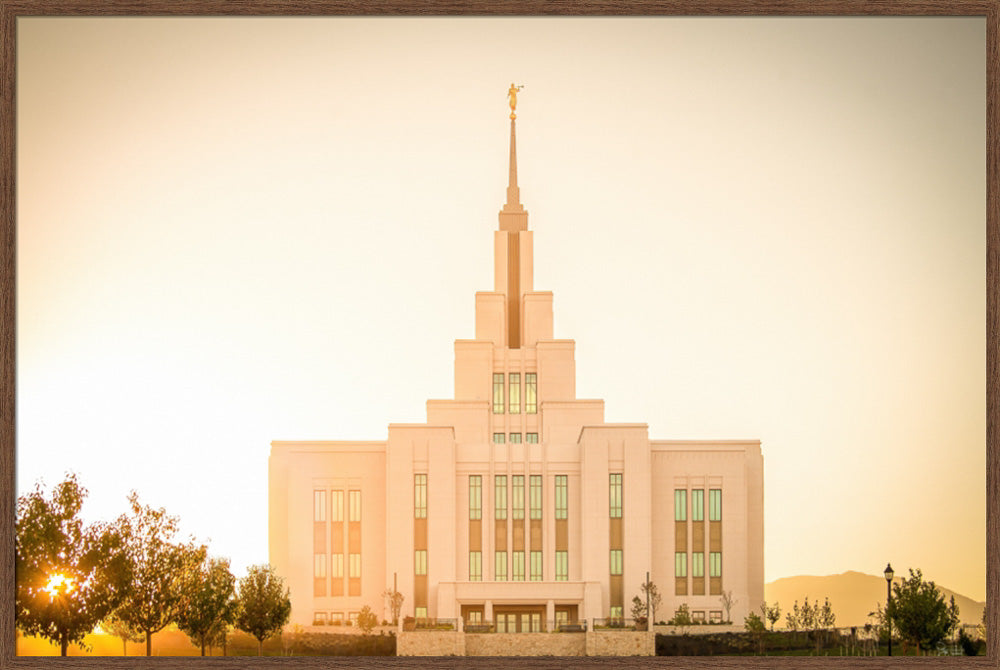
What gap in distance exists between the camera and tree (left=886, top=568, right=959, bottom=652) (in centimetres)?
4138

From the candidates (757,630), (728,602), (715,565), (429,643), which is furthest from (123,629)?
(715,565)

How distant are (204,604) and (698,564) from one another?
2234cm

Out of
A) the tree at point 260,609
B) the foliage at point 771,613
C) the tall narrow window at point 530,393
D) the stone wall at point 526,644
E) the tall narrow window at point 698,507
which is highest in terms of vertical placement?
the tall narrow window at point 530,393

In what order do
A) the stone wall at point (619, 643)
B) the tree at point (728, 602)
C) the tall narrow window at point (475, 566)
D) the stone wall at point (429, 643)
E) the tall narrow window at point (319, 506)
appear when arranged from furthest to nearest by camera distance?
the tall narrow window at point (319, 506), the tall narrow window at point (475, 566), the tree at point (728, 602), the stone wall at point (429, 643), the stone wall at point (619, 643)

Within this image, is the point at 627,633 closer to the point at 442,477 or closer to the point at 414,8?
the point at 442,477

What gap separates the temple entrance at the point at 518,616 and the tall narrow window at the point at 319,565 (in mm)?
6475

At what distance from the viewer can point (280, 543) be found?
6031 centimetres

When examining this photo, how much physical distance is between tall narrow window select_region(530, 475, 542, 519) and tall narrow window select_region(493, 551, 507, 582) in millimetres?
1756

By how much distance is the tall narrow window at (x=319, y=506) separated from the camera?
2372 inches

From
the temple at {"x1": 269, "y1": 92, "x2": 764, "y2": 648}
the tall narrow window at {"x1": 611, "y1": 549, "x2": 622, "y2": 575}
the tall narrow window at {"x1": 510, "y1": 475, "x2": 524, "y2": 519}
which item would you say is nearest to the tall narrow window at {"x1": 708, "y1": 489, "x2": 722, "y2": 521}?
the temple at {"x1": 269, "y1": 92, "x2": 764, "y2": 648}

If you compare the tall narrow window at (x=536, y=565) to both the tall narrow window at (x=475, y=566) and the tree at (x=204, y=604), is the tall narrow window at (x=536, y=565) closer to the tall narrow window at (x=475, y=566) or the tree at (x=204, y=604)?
the tall narrow window at (x=475, y=566)

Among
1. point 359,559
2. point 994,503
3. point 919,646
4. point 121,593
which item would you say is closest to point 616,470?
point 359,559

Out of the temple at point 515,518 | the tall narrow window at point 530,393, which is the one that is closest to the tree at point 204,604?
the temple at point 515,518

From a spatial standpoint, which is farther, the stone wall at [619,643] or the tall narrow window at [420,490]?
the tall narrow window at [420,490]
